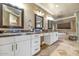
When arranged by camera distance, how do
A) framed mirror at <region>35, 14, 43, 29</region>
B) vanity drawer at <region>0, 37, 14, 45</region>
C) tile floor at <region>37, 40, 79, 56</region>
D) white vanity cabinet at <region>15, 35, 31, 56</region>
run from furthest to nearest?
framed mirror at <region>35, 14, 43, 29</region>, tile floor at <region>37, 40, 79, 56</region>, white vanity cabinet at <region>15, 35, 31, 56</region>, vanity drawer at <region>0, 37, 14, 45</region>

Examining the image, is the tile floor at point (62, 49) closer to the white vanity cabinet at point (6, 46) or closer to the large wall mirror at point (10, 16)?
the white vanity cabinet at point (6, 46)

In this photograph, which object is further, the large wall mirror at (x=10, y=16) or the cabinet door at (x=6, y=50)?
the large wall mirror at (x=10, y=16)

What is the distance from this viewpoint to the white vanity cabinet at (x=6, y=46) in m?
1.80

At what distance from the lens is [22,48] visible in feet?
6.79

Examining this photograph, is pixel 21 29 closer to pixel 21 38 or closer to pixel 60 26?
pixel 21 38

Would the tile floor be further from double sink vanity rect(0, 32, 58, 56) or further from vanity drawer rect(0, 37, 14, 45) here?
vanity drawer rect(0, 37, 14, 45)

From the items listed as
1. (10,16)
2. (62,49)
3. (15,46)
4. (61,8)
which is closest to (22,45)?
(15,46)

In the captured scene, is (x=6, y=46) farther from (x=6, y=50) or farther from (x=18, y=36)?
(x=18, y=36)

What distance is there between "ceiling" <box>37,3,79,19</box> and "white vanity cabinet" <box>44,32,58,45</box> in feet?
1.09

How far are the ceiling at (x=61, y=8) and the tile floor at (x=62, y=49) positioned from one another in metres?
0.52

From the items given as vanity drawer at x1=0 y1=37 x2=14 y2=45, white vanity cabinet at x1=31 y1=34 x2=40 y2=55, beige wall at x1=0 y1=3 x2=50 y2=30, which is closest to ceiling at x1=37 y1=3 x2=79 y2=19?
beige wall at x1=0 y1=3 x2=50 y2=30

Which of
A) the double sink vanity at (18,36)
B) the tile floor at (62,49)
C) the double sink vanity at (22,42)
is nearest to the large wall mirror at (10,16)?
the double sink vanity at (18,36)

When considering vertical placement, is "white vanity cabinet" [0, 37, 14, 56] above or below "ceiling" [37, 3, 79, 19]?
below

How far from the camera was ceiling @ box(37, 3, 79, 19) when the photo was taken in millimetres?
2154
